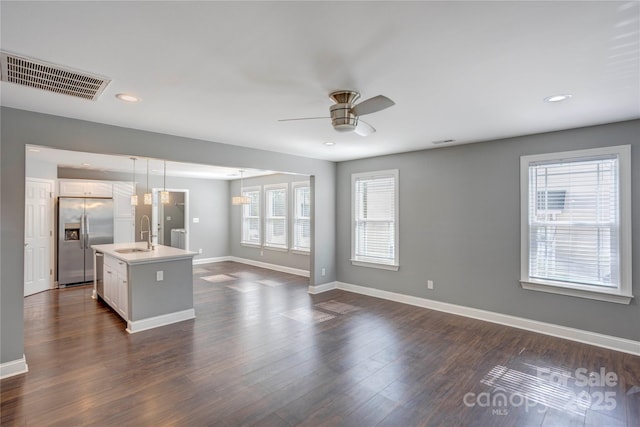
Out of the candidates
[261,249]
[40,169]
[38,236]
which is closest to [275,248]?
[261,249]

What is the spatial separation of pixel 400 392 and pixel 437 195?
3121mm

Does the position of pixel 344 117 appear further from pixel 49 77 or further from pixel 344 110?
pixel 49 77

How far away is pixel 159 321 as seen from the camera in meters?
4.22

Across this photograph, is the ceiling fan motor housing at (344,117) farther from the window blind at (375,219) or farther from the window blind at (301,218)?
the window blind at (301,218)

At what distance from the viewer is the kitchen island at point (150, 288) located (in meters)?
4.04

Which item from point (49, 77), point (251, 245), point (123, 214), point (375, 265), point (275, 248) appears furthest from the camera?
point (251, 245)

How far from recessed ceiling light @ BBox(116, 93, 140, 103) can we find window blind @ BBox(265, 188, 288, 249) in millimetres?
5230

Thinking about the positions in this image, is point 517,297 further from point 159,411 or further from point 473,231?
point 159,411

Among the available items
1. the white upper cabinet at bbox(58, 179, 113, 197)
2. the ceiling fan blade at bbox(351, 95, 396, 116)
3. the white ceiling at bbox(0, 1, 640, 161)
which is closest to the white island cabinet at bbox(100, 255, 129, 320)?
the white ceiling at bbox(0, 1, 640, 161)

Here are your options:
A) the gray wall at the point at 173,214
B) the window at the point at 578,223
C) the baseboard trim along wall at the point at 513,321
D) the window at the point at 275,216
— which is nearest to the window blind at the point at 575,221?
the window at the point at 578,223

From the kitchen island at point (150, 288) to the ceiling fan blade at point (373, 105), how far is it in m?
3.28

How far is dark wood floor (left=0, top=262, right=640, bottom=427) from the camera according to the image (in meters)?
2.39

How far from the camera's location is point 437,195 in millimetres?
4969

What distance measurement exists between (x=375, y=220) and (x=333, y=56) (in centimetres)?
401
